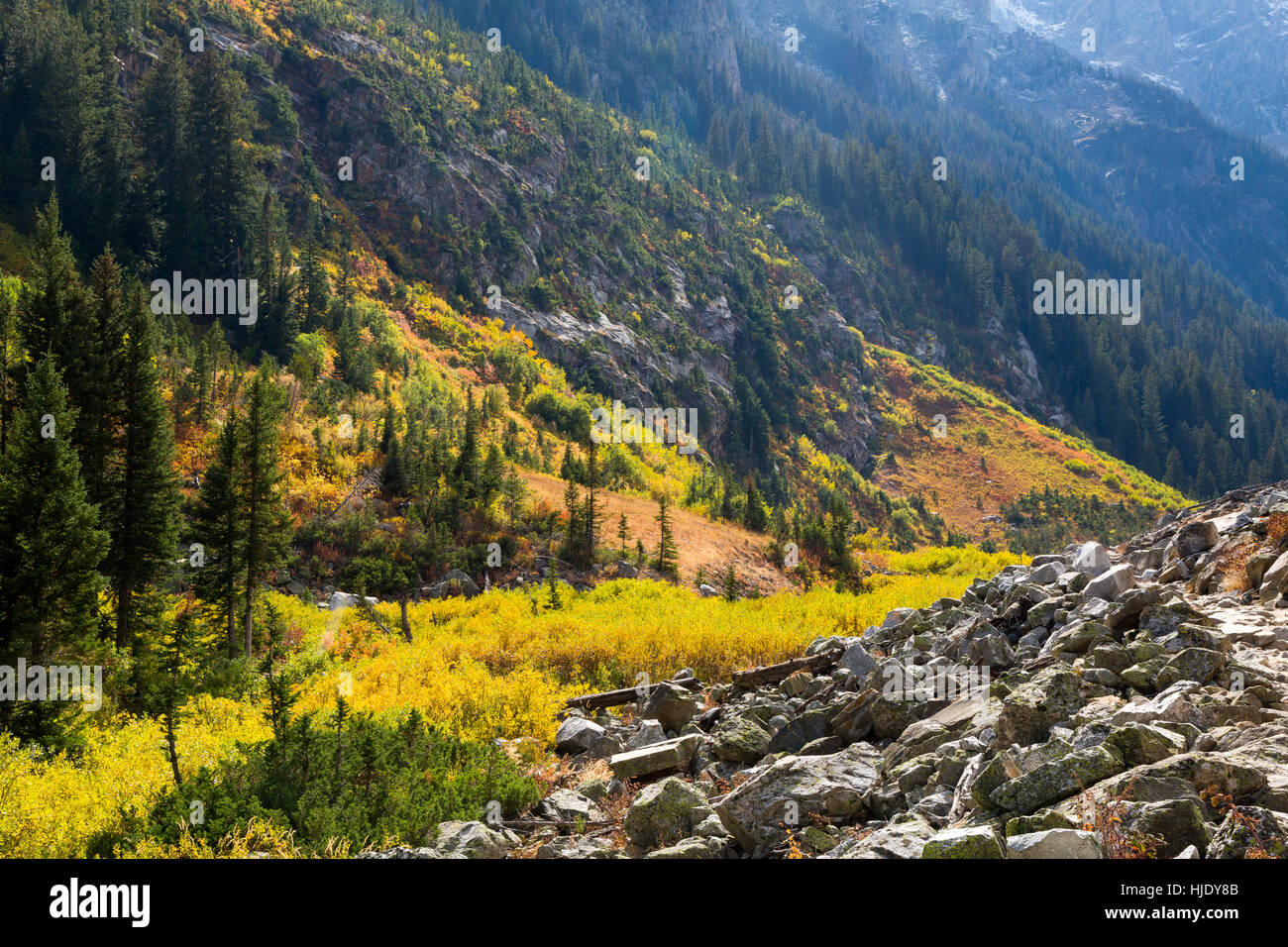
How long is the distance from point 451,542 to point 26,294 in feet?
40.7

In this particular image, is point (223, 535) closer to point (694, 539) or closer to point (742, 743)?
point (742, 743)

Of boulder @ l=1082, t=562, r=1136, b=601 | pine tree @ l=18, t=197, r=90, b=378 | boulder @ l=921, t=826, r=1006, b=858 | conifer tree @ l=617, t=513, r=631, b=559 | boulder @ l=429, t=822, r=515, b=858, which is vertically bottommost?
boulder @ l=429, t=822, r=515, b=858

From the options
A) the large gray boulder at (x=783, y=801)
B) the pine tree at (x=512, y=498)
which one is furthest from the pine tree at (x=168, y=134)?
the large gray boulder at (x=783, y=801)

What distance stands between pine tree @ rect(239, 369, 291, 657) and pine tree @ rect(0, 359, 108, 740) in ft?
16.7

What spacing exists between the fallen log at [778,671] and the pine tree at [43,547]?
10797mm

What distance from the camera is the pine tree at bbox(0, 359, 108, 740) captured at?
11.9 m

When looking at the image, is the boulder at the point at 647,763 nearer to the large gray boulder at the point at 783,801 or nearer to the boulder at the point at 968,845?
the large gray boulder at the point at 783,801

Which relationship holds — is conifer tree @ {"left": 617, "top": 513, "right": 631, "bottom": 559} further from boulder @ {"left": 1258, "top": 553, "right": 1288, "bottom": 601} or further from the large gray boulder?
the large gray boulder

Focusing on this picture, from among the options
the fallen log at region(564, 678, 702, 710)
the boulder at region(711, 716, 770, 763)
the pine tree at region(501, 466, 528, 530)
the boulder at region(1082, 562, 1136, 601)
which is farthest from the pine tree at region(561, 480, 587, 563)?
the boulder at region(1082, 562, 1136, 601)

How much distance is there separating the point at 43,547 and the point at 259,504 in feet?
20.2

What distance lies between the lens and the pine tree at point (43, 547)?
11945 millimetres

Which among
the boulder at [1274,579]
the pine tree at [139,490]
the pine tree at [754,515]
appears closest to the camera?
the boulder at [1274,579]

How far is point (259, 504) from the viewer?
1816cm
